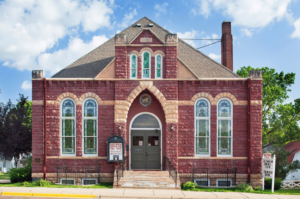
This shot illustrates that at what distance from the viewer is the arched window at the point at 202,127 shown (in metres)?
16.8

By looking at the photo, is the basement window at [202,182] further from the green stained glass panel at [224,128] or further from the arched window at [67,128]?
the arched window at [67,128]

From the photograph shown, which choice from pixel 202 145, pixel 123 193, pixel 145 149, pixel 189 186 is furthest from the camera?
pixel 145 149

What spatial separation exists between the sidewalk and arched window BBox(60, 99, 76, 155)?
2.81 metres

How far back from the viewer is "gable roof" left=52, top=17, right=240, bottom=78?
18.1 meters

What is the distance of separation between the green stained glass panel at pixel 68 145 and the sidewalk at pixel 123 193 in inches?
107

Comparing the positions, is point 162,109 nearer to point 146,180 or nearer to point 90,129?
point 146,180

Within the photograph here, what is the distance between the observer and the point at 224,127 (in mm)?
16891

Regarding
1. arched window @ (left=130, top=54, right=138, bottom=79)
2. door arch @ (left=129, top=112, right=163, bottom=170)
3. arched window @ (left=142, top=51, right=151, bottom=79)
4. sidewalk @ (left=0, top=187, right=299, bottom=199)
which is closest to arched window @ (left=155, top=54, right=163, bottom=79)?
arched window @ (left=142, top=51, right=151, bottom=79)

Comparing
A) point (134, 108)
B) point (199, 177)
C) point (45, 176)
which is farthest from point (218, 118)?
point (45, 176)

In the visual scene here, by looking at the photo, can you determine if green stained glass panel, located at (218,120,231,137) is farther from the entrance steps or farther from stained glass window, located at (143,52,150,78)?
stained glass window, located at (143,52,150,78)

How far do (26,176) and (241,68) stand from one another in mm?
27561

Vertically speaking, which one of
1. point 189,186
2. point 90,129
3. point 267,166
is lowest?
point 189,186

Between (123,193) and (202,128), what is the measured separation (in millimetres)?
6108

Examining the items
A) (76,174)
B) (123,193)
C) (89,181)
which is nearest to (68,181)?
(76,174)
